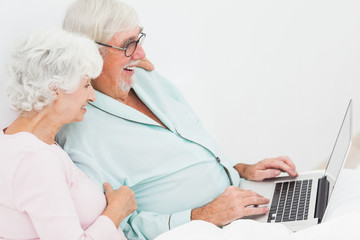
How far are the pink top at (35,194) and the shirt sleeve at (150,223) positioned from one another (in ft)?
0.87

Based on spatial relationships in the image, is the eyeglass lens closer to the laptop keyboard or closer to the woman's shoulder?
the woman's shoulder

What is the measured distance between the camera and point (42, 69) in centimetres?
151

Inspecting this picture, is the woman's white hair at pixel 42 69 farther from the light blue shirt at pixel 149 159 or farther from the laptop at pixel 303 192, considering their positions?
the laptop at pixel 303 192

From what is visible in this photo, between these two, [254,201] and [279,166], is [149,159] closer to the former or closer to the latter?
[254,201]

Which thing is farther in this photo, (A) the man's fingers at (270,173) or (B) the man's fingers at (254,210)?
(A) the man's fingers at (270,173)

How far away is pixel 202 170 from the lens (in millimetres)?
1910

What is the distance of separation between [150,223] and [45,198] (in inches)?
17.7

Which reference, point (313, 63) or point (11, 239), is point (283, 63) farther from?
point (11, 239)

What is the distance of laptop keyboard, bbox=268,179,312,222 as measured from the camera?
5.75 feet

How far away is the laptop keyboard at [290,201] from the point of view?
1753 millimetres

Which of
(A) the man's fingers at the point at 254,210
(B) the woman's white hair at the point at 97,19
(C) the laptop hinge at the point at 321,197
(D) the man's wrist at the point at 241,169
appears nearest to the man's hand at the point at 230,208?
(A) the man's fingers at the point at 254,210

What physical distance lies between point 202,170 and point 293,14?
51.9 inches

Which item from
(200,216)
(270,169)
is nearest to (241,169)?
(270,169)

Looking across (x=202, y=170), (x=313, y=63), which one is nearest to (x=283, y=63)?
(x=313, y=63)
